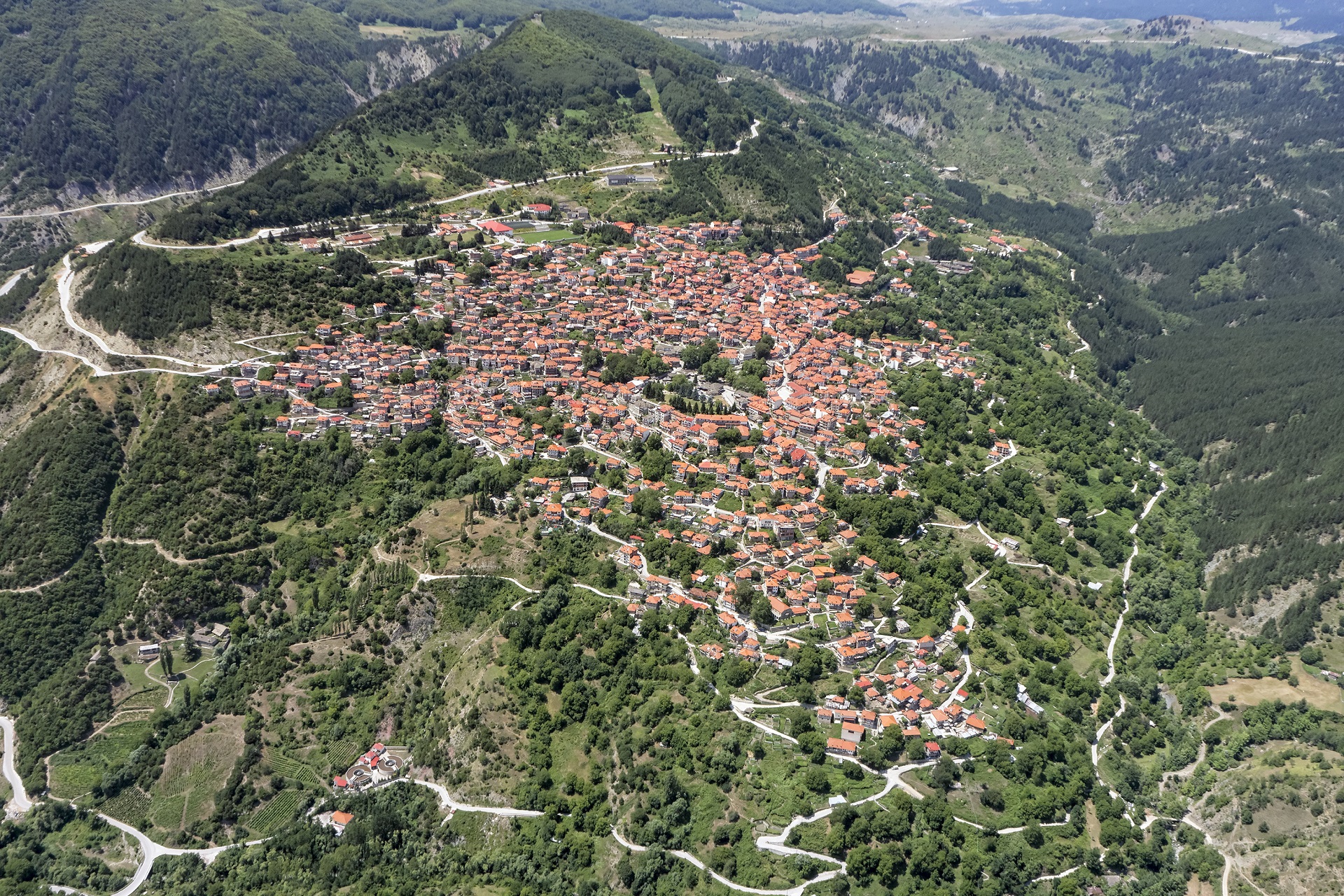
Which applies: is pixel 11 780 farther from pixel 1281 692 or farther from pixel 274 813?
pixel 1281 692

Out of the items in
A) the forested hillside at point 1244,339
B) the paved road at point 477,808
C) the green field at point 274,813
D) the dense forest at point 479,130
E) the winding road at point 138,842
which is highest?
the dense forest at point 479,130

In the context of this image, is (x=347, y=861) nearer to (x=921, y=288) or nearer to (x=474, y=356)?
(x=474, y=356)

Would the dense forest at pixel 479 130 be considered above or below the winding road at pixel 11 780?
above

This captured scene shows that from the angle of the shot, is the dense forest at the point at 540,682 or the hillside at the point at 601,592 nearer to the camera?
the dense forest at the point at 540,682

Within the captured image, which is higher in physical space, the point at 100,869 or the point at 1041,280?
the point at 1041,280

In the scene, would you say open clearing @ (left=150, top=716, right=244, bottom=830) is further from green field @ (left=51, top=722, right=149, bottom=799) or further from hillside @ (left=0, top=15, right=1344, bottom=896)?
green field @ (left=51, top=722, right=149, bottom=799)

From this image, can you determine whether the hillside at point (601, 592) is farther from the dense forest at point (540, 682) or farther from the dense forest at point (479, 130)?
the dense forest at point (479, 130)

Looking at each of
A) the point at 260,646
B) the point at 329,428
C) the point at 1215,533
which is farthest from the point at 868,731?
the point at 329,428

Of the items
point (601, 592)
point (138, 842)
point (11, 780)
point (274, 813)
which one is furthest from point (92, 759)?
point (601, 592)

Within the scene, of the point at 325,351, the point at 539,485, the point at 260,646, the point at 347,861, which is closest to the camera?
the point at 347,861

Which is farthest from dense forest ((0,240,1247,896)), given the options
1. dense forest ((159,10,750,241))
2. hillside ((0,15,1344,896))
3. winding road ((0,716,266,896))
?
dense forest ((159,10,750,241))

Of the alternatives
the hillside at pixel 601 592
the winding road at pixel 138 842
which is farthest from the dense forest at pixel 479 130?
the winding road at pixel 138 842
